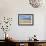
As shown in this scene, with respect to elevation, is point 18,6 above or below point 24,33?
above

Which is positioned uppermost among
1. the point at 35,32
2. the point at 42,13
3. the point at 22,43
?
the point at 42,13

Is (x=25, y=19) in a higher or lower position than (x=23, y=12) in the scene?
lower

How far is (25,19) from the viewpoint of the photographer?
4945 millimetres

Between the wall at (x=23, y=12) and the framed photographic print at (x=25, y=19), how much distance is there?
0.11 m

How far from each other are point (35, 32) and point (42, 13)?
72cm

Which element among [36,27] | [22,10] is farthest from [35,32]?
[22,10]

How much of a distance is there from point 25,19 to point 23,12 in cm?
26

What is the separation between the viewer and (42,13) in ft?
16.2

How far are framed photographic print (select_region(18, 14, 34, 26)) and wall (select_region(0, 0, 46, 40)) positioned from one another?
0.11 meters

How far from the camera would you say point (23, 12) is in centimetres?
495

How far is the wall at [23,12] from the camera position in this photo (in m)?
4.91

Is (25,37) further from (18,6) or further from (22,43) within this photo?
(18,6)

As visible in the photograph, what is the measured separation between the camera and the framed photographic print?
16.2 feet

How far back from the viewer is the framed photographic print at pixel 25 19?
4.93 m
